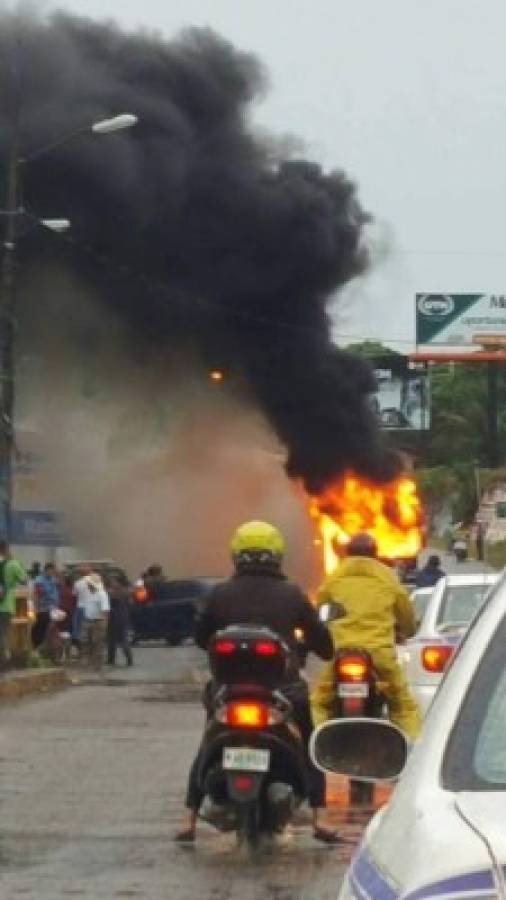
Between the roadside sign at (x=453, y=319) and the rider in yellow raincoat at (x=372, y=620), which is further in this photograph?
the roadside sign at (x=453, y=319)

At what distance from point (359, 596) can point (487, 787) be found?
8.88m

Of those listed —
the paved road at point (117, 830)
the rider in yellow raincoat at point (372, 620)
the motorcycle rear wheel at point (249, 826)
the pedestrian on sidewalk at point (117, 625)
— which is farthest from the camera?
the pedestrian on sidewalk at point (117, 625)

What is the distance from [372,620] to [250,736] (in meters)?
2.26

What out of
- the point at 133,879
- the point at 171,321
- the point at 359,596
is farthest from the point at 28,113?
the point at 133,879

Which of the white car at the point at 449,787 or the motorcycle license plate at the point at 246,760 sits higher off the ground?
the white car at the point at 449,787

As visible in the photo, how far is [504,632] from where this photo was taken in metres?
4.08

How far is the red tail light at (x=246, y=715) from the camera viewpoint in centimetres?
1047

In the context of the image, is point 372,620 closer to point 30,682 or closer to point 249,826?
point 249,826

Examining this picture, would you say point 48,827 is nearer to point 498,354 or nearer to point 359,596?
point 359,596

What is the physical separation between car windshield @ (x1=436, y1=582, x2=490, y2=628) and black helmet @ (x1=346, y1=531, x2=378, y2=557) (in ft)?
9.69

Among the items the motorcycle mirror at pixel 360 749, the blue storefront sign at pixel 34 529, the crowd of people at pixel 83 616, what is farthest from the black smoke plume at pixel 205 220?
the motorcycle mirror at pixel 360 749

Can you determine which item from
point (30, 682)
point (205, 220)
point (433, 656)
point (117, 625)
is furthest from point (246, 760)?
point (205, 220)

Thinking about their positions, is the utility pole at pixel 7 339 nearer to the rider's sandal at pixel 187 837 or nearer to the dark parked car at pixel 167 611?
the dark parked car at pixel 167 611

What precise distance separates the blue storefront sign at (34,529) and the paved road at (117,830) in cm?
1859
